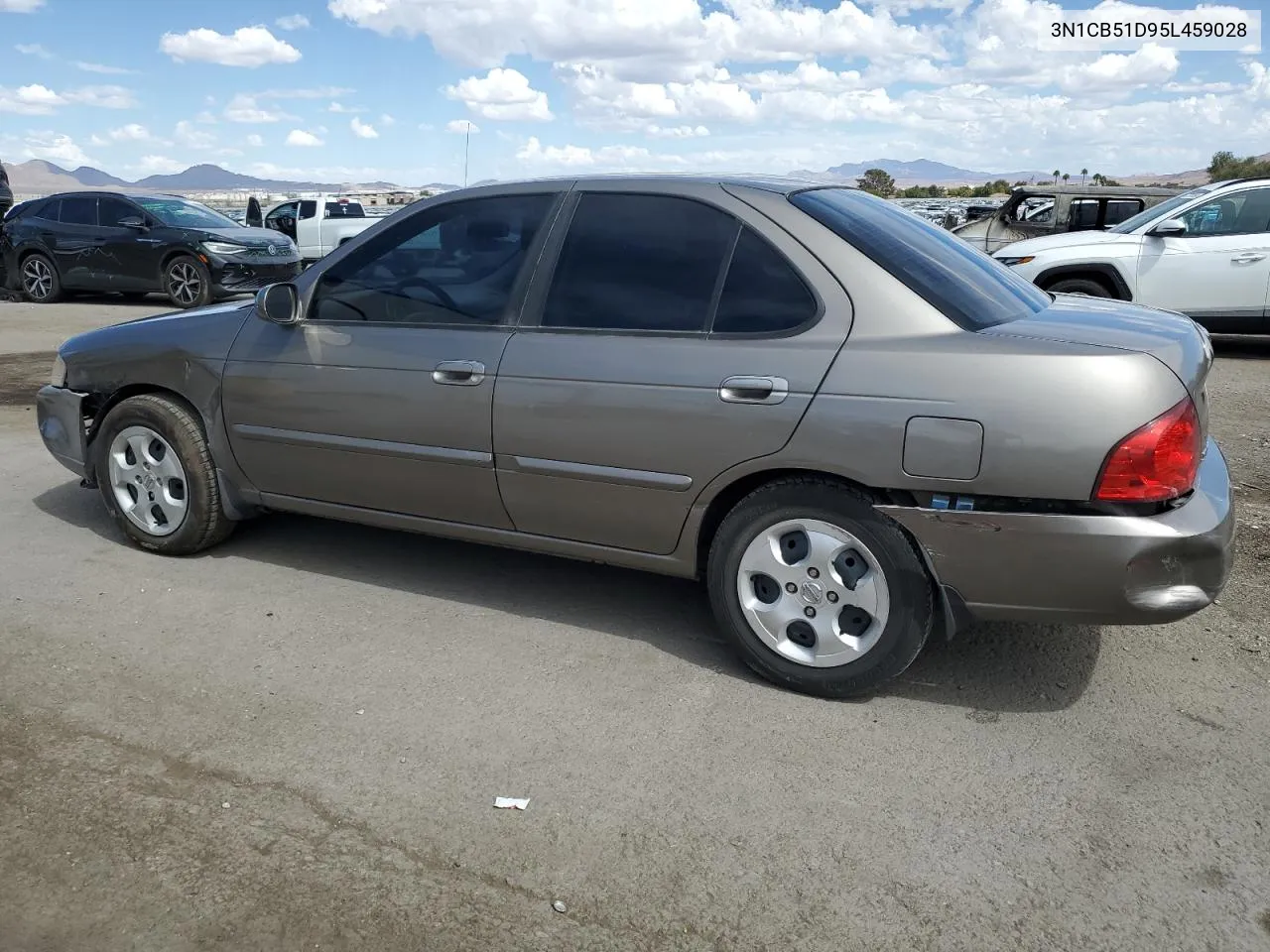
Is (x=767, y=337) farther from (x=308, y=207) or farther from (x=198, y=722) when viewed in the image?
(x=308, y=207)

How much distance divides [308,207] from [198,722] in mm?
20987

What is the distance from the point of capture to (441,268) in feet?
13.6

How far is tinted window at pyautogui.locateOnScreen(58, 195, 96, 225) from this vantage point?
15047 millimetres

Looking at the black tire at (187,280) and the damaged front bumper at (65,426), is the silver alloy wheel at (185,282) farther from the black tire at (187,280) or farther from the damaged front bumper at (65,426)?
the damaged front bumper at (65,426)

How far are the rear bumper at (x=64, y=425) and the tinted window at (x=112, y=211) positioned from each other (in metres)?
10.8

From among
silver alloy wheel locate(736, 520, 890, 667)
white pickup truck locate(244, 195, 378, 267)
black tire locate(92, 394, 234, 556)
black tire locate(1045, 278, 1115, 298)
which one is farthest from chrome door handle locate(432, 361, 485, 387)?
white pickup truck locate(244, 195, 378, 267)

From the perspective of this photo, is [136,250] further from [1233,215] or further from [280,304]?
[1233,215]

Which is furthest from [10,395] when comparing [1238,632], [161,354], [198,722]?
[1238,632]

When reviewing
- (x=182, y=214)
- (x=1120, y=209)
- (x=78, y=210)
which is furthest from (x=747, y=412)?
(x=78, y=210)

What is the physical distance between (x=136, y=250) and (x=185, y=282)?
895mm

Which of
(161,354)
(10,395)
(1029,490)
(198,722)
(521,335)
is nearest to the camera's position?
(1029,490)

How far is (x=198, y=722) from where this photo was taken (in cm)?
335

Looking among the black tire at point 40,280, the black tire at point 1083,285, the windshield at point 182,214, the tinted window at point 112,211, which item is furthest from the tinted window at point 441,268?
the black tire at point 40,280

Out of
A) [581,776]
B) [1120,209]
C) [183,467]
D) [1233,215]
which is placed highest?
[1120,209]
